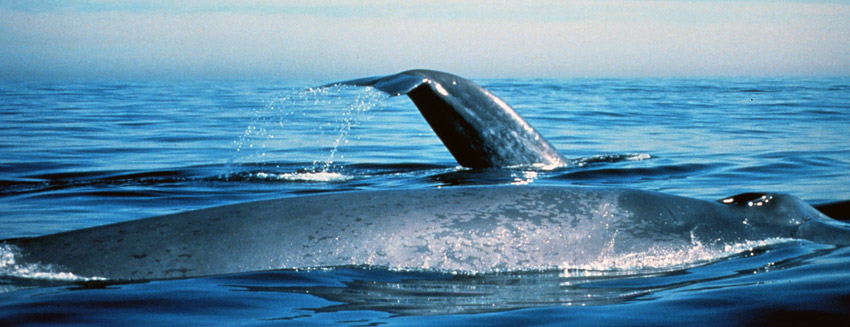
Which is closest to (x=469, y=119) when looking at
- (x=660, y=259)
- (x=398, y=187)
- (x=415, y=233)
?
(x=398, y=187)

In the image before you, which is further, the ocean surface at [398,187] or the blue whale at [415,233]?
the blue whale at [415,233]

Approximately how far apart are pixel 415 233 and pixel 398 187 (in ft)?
16.2

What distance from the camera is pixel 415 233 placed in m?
4.25

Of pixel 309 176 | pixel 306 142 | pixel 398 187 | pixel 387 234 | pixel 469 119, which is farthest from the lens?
pixel 306 142

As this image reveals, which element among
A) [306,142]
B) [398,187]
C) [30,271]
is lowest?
[398,187]

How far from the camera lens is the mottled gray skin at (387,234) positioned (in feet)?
13.5

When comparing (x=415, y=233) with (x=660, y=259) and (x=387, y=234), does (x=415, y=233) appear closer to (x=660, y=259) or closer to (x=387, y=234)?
(x=387, y=234)

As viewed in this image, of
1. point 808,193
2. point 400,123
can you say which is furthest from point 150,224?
point 400,123

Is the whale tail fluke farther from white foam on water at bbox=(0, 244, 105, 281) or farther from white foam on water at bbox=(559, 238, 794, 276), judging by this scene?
white foam on water at bbox=(0, 244, 105, 281)

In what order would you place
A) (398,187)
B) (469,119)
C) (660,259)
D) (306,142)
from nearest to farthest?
(660,259)
(469,119)
(398,187)
(306,142)

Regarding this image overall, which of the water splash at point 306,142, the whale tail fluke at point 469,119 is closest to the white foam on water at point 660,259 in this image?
the water splash at point 306,142

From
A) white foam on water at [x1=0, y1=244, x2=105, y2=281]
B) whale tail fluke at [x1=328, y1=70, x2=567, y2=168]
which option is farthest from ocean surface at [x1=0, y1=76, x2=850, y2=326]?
whale tail fluke at [x1=328, y1=70, x2=567, y2=168]

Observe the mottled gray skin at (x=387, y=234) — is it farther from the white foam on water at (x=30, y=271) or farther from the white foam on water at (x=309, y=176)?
the white foam on water at (x=309, y=176)

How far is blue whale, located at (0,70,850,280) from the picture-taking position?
4.11 m
